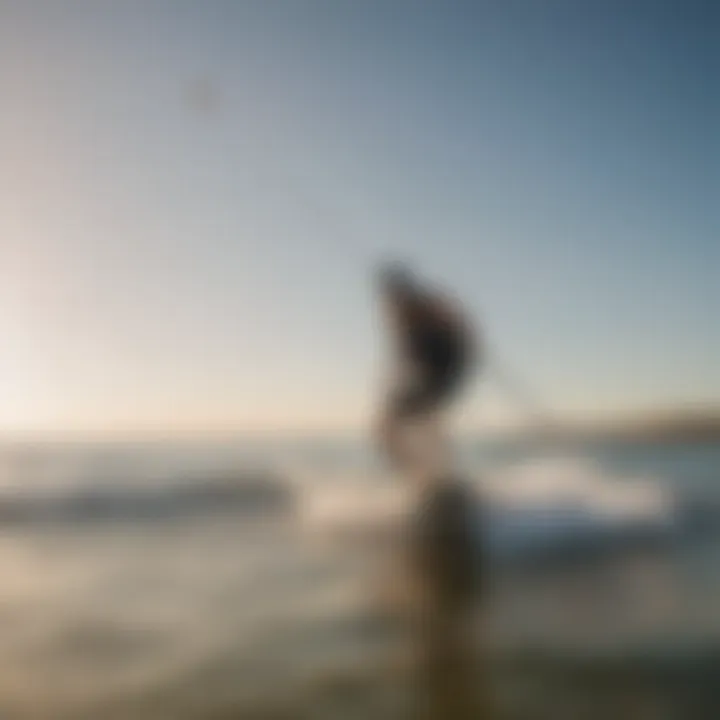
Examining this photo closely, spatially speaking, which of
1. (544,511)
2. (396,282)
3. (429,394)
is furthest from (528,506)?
(396,282)

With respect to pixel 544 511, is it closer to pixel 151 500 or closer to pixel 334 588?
pixel 334 588

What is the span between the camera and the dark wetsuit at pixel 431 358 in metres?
1.27

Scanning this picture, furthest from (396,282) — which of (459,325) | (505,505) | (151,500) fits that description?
(151,500)

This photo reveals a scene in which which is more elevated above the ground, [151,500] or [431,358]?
[431,358]

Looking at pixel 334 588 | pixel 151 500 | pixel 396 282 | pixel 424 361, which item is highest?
pixel 396 282

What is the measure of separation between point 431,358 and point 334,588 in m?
0.34

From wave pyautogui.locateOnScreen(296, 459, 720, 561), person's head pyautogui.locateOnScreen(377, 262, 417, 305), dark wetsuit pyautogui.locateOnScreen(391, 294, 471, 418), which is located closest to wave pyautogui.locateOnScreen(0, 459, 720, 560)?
wave pyautogui.locateOnScreen(296, 459, 720, 561)

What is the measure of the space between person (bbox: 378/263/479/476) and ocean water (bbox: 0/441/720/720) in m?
0.06

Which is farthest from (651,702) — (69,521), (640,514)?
(69,521)

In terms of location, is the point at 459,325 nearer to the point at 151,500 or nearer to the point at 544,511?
the point at 544,511

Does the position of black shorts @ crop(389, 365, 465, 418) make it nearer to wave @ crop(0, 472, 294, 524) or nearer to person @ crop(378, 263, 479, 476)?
person @ crop(378, 263, 479, 476)

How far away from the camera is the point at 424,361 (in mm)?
1273

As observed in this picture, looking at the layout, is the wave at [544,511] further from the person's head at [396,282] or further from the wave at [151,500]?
the person's head at [396,282]

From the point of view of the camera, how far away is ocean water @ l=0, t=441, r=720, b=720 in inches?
48.7
